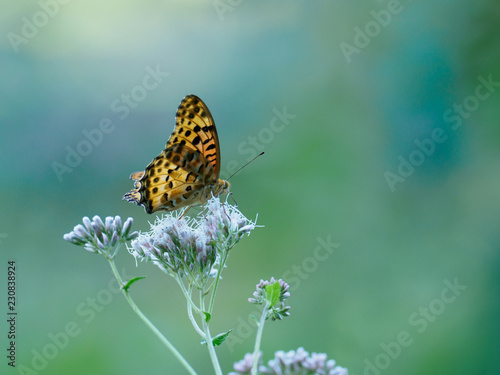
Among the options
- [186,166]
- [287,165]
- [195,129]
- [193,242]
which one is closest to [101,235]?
[193,242]

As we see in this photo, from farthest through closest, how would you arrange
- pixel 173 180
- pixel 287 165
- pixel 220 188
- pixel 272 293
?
pixel 287 165 < pixel 220 188 < pixel 173 180 < pixel 272 293

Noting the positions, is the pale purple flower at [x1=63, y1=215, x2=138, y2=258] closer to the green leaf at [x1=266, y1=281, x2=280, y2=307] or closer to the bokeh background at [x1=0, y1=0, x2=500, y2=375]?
the green leaf at [x1=266, y1=281, x2=280, y2=307]

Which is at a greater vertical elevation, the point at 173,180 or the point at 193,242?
the point at 173,180

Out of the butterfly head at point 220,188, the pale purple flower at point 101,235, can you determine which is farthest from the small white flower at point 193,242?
the butterfly head at point 220,188

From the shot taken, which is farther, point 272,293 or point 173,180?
point 173,180

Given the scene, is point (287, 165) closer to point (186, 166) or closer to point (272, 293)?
point (186, 166)

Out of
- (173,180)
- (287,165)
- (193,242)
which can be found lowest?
(193,242)

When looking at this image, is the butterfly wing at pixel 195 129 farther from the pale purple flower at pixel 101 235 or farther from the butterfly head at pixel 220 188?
the pale purple flower at pixel 101 235

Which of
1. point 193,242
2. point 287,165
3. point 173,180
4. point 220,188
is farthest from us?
point 287,165
